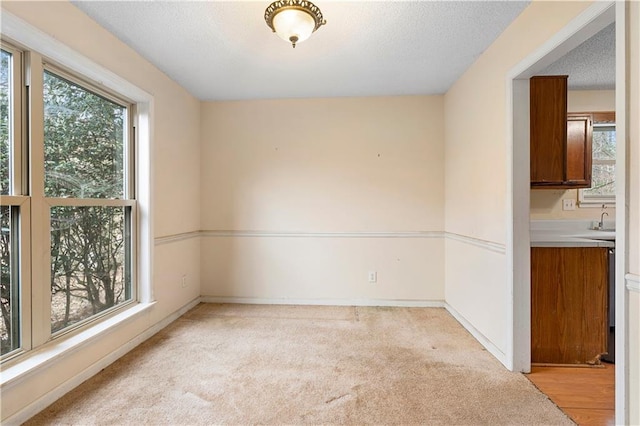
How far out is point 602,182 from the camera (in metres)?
3.23

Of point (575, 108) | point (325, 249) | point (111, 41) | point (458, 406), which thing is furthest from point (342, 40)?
point (575, 108)

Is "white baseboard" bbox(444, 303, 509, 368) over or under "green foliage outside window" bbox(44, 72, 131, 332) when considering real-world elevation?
under

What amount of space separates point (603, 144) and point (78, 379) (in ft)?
16.5

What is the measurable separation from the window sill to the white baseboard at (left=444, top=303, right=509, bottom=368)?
2.71 meters

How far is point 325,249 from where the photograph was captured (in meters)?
3.44

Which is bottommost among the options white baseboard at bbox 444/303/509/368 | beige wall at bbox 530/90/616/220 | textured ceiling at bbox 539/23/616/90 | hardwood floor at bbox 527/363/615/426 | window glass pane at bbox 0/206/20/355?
hardwood floor at bbox 527/363/615/426

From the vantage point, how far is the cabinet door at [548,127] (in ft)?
7.05

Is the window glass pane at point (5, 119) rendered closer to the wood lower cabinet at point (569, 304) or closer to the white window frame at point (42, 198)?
the white window frame at point (42, 198)

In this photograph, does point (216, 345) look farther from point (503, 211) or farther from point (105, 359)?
point (503, 211)

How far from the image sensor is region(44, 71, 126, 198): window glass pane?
1.84m

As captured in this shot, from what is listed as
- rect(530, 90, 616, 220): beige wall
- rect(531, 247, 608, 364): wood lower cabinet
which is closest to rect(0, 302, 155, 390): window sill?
rect(531, 247, 608, 364): wood lower cabinet

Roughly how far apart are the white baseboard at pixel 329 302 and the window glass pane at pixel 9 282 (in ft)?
6.51
